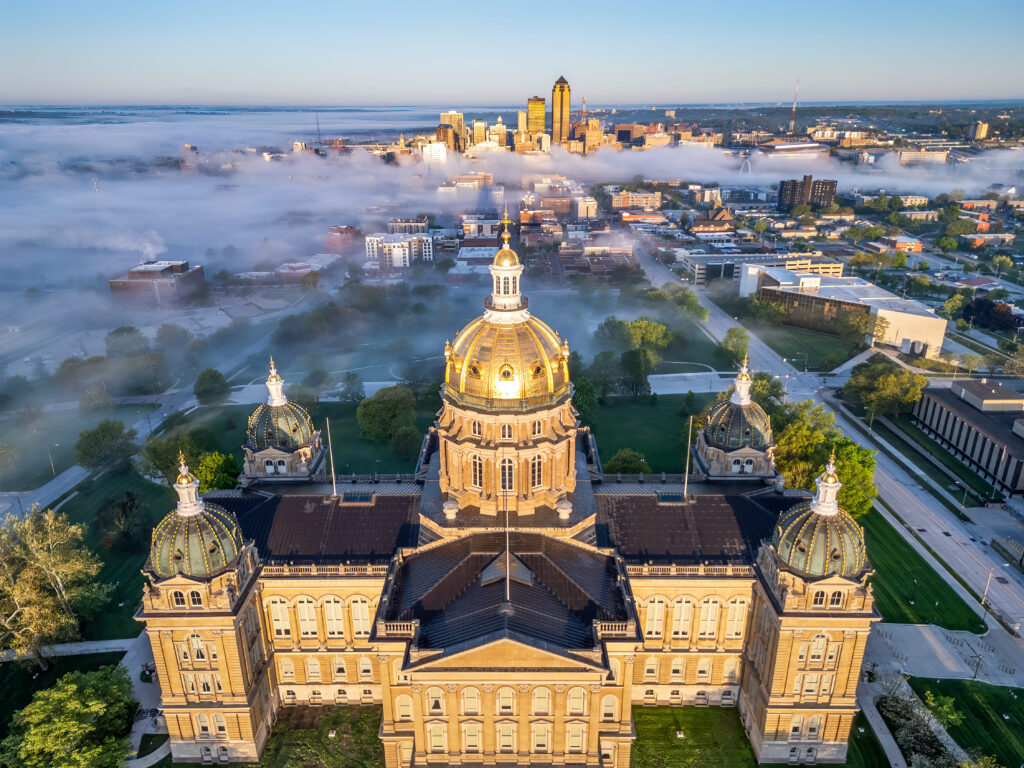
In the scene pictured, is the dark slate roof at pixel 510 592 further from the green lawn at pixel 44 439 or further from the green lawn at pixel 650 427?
the green lawn at pixel 44 439

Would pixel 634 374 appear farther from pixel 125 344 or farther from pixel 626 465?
pixel 125 344

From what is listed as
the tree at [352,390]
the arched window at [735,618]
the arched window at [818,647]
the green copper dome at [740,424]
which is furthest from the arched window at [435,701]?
the tree at [352,390]

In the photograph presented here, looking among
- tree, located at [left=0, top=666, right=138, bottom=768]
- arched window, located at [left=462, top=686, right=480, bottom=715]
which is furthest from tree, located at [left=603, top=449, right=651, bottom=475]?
tree, located at [left=0, top=666, right=138, bottom=768]

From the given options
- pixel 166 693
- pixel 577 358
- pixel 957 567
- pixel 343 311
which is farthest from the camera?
pixel 343 311

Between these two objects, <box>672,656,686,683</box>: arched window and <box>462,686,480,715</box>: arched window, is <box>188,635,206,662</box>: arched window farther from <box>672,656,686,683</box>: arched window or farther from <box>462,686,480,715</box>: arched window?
<box>672,656,686,683</box>: arched window

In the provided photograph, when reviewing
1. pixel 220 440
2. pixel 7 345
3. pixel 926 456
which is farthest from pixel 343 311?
pixel 926 456

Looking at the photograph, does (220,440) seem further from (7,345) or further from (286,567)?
(7,345)

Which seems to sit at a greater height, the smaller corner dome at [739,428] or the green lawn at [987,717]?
the smaller corner dome at [739,428]
